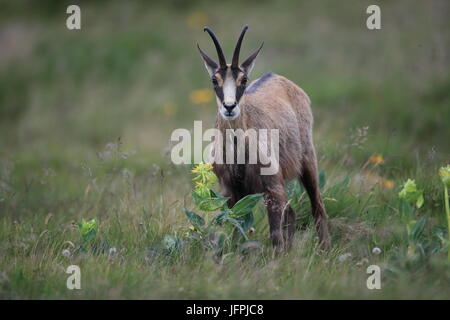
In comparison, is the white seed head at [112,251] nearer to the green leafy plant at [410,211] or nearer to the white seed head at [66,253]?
the white seed head at [66,253]

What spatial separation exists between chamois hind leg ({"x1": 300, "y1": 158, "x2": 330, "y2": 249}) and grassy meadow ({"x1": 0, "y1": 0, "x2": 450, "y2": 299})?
0.20m

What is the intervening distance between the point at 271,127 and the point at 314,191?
1021mm

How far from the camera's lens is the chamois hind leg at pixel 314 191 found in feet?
23.7

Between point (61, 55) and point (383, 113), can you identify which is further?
point (61, 55)

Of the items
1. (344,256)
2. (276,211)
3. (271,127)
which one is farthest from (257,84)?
(344,256)

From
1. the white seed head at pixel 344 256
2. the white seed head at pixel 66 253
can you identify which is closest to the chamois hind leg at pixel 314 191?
the white seed head at pixel 344 256

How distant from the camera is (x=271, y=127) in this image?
6.91 meters

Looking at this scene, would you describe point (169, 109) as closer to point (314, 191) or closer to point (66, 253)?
point (314, 191)

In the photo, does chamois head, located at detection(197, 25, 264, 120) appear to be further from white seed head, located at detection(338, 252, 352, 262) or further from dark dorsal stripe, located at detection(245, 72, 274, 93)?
white seed head, located at detection(338, 252, 352, 262)

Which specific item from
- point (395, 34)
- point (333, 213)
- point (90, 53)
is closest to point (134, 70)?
point (90, 53)

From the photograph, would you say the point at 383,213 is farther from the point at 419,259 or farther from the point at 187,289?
the point at 187,289

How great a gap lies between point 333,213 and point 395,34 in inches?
344
